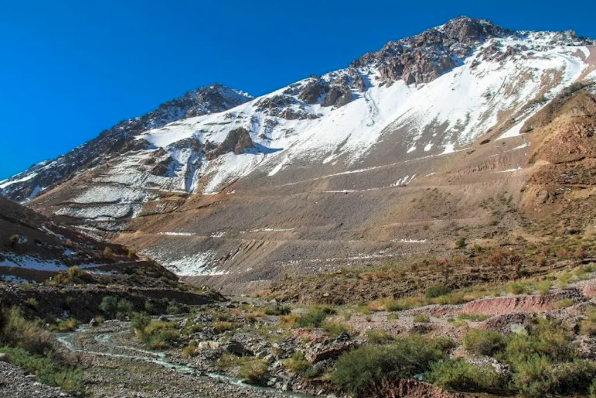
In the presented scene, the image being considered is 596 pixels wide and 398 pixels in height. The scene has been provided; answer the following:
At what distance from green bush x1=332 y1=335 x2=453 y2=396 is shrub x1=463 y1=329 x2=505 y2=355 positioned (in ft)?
2.36

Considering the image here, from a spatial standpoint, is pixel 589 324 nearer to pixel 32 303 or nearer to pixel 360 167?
pixel 32 303

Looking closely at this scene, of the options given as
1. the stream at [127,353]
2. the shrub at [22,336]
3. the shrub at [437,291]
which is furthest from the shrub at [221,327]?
the shrub at [437,291]

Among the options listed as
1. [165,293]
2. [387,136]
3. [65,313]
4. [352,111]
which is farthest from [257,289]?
[352,111]

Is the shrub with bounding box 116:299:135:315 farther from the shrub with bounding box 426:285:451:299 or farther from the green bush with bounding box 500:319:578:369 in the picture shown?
the green bush with bounding box 500:319:578:369

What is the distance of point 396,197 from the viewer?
69812mm

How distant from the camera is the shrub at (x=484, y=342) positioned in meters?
11.9

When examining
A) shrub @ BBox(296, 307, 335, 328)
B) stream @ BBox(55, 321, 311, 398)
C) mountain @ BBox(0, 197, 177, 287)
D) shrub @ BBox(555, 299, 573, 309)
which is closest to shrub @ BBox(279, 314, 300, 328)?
shrub @ BBox(296, 307, 335, 328)

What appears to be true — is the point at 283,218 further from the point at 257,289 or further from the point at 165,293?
the point at 165,293

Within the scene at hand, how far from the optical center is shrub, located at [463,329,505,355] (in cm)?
1187

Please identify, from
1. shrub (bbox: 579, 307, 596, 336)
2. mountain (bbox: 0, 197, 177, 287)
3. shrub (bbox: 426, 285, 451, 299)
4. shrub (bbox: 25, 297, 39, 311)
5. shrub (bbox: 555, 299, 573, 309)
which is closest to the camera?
shrub (bbox: 579, 307, 596, 336)

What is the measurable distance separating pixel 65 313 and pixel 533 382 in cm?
2087

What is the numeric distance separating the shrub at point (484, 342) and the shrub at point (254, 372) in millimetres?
5262

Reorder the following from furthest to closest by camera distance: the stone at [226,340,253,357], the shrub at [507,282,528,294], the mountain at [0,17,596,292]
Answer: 1. the mountain at [0,17,596,292]
2. the shrub at [507,282,528,294]
3. the stone at [226,340,253,357]

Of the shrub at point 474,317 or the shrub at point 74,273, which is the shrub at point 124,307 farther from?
the shrub at point 474,317
